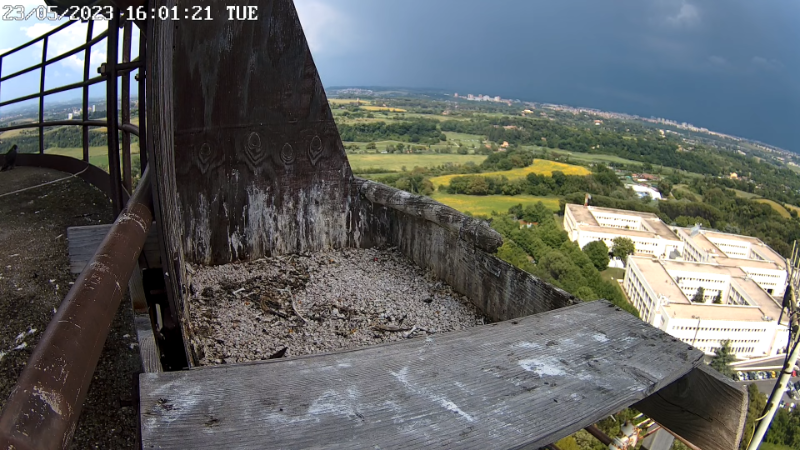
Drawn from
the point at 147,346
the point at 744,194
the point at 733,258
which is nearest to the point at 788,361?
the point at 147,346

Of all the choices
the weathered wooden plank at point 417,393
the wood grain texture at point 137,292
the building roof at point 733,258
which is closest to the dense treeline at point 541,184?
the building roof at point 733,258

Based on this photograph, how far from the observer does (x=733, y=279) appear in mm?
40781

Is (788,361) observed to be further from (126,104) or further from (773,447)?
(773,447)

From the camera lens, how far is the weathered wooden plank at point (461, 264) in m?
2.59

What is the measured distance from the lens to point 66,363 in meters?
0.80

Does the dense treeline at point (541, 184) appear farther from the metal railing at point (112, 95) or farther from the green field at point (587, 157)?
the metal railing at point (112, 95)

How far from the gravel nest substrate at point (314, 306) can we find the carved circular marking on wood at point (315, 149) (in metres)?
0.72

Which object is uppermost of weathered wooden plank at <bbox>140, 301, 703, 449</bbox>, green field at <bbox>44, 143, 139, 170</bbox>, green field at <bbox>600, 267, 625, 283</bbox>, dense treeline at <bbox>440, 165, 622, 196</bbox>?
green field at <bbox>44, 143, 139, 170</bbox>

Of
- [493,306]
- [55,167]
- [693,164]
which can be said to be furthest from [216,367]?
[693,164]

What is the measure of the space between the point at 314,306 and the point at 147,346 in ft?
4.90

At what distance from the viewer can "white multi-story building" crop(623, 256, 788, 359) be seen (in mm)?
32406

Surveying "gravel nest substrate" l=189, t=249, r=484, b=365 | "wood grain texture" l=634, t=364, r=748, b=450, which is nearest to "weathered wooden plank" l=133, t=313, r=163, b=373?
"gravel nest substrate" l=189, t=249, r=484, b=365

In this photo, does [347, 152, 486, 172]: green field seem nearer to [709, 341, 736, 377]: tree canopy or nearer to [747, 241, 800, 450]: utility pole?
[709, 341, 736, 377]: tree canopy

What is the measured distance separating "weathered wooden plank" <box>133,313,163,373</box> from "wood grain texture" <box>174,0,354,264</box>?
1.65 metres
